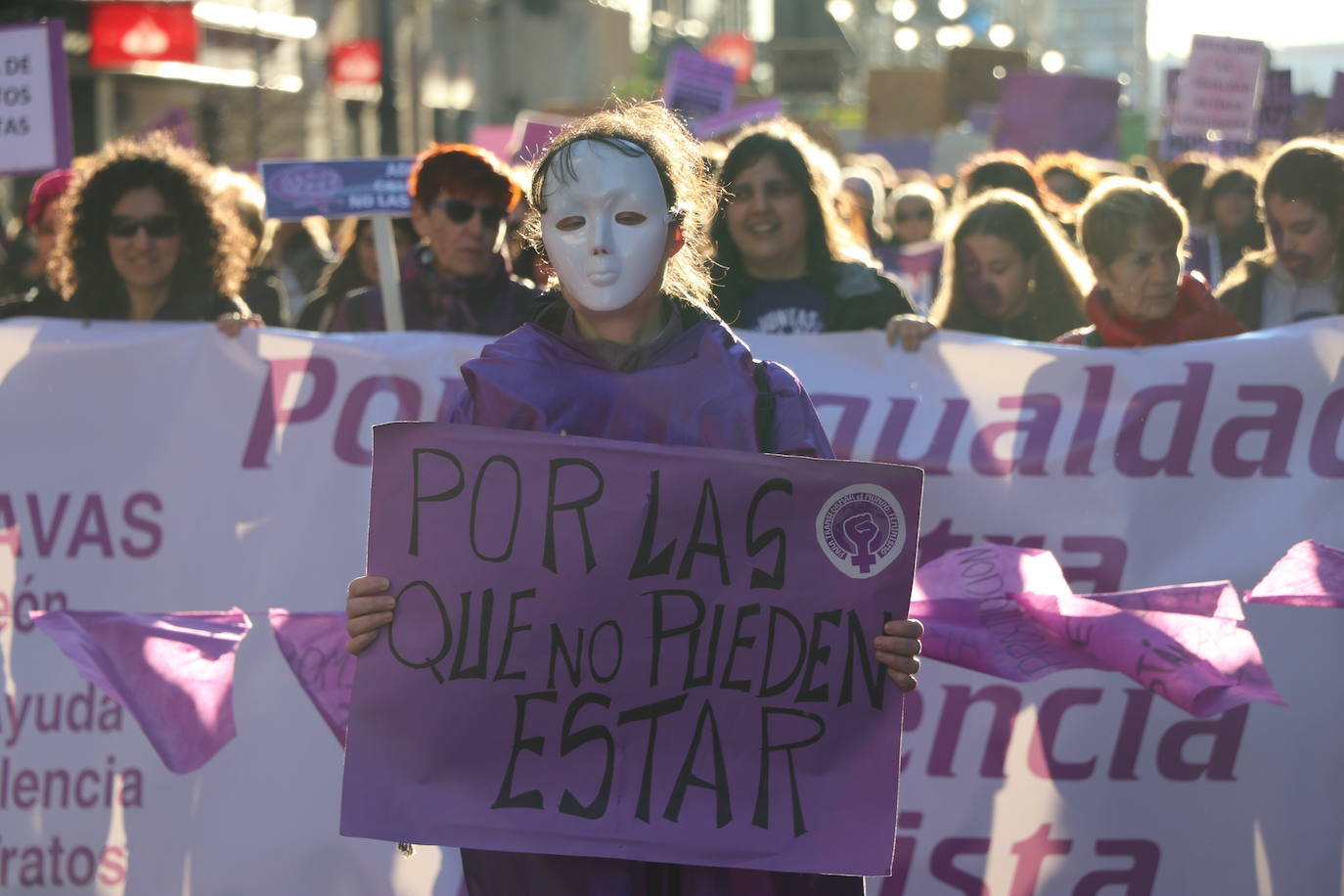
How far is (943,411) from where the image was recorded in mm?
4184

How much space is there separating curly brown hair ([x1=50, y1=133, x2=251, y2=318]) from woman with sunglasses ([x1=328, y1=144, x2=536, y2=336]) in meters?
0.51

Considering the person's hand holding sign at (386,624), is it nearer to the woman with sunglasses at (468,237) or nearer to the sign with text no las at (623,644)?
the sign with text no las at (623,644)

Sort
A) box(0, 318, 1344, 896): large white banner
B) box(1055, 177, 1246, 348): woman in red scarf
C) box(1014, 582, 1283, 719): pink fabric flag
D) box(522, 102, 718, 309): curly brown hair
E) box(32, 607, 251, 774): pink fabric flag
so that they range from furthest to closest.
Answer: box(1055, 177, 1246, 348): woman in red scarf < box(0, 318, 1344, 896): large white banner < box(32, 607, 251, 774): pink fabric flag < box(1014, 582, 1283, 719): pink fabric flag < box(522, 102, 718, 309): curly brown hair

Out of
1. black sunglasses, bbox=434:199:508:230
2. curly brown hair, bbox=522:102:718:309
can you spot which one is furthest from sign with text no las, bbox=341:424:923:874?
black sunglasses, bbox=434:199:508:230

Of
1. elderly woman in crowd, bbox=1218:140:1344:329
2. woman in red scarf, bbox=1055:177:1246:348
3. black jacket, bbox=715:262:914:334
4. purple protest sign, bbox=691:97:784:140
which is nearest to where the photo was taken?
woman in red scarf, bbox=1055:177:1246:348

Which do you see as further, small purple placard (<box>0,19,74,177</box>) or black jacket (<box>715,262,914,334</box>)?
small purple placard (<box>0,19,74,177</box>)

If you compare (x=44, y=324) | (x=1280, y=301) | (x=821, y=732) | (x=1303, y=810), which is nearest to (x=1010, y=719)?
(x=1303, y=810)

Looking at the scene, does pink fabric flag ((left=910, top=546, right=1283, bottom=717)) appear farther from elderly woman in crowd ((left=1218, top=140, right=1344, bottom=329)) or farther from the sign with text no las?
elderly woman in crowd ((left=1218, top=140, right=1344, bottom=329))

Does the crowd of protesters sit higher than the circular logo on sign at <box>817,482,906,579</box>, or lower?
higher

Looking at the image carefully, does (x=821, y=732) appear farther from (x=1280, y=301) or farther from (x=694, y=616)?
(x=1280, y=301)

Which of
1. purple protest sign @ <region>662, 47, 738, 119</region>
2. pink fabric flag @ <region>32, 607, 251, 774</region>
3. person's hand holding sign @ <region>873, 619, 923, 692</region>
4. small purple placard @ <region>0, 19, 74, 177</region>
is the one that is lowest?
pink fabric flag @ <region>32, 607, 251, 774</region>

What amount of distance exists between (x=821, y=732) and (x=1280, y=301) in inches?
121

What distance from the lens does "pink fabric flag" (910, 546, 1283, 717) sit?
124 inches

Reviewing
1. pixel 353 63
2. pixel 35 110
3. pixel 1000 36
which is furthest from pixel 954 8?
pixel 35 110
